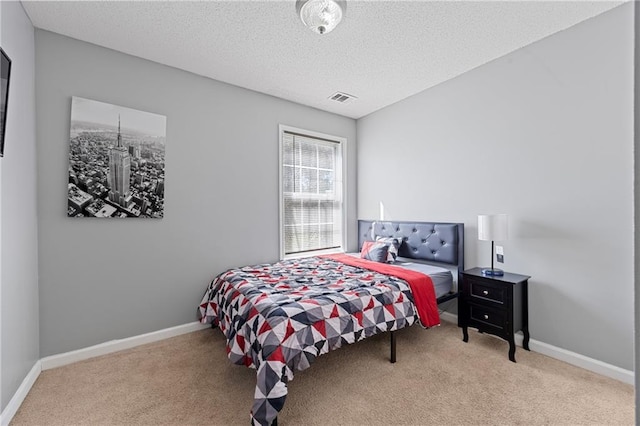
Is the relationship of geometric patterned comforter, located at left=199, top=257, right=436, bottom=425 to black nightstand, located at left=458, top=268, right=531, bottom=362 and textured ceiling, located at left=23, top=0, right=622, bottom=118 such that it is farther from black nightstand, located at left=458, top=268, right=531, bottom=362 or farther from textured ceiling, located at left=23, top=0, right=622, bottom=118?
textured ceiling, located at left=23, top=0, right=622, bottom=118

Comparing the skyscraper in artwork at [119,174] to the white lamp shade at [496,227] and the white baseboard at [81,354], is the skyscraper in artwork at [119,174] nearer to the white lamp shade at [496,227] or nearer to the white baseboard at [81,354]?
the white baseboard at [81,354]

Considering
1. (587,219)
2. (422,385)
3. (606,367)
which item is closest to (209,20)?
(422,385)

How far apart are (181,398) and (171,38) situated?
278 cm

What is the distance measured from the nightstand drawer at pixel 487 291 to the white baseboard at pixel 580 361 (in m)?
0.52

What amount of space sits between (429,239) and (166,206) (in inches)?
112

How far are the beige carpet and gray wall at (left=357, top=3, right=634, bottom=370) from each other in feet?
1.67

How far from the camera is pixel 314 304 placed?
1.92 metres

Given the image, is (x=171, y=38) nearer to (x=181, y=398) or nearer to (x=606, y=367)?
(x=181, y=398)

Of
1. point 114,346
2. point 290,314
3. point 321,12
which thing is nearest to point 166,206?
point 114,346

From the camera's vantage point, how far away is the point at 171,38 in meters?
2.37

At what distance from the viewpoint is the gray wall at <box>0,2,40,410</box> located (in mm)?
1706

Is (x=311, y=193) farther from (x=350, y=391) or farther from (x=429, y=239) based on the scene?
(x=350, y=391)

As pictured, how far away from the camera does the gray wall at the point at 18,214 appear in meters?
1.71

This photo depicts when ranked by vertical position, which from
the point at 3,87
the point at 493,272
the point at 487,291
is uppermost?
the point at 3,87
